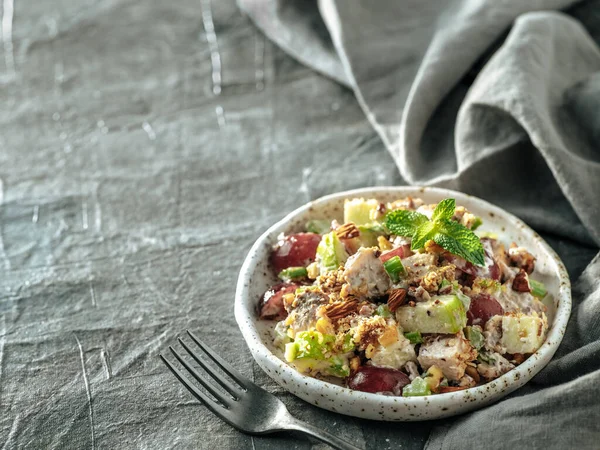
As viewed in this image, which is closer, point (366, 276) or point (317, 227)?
point (366, 276)

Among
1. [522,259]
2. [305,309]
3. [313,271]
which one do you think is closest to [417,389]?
[305,309]

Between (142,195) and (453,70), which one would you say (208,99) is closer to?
(142,195)

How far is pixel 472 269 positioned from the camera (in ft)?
5.85

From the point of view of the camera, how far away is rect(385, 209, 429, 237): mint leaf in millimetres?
1815

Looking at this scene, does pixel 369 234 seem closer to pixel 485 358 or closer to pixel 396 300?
pixel 396 300

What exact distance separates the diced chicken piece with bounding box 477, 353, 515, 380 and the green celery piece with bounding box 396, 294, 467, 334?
0.10m

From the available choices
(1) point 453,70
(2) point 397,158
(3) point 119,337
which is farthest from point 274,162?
(3) point 119,337

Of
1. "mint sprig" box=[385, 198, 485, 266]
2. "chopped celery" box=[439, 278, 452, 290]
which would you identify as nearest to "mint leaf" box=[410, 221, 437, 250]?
"mint sprig" box=[385, 198, 485, 266]

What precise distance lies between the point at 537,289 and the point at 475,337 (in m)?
0.34

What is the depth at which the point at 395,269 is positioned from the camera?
1.75 m

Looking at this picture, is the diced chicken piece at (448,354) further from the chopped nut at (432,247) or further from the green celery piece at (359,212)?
the green celery piece at (359,212)

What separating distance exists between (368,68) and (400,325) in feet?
4.93

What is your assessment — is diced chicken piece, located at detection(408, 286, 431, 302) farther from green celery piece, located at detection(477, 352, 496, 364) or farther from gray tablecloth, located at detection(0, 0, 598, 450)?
gray tablecloth, located at detection(0, 0, 598, 450)

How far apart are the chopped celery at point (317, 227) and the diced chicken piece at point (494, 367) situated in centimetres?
61
